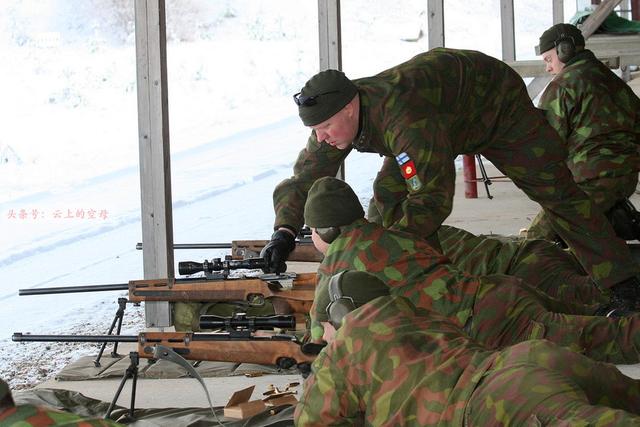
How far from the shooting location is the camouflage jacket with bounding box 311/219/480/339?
4.41m

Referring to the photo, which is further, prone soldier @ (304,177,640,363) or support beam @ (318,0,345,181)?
support beam @ (318,0,345,181)

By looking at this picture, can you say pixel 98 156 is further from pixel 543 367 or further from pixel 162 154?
pixel 543 367

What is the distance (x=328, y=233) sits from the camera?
4.55 m

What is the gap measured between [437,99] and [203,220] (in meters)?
8.80

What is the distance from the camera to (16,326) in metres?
8.23

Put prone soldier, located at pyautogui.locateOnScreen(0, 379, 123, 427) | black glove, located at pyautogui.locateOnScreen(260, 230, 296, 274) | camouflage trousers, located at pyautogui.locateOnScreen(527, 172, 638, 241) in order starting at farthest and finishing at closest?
camouflage trousers, located at pyautogui.locateOnScreen(527, 172, 638, 241)
black glove, located at pyautogui.locateOnScreen(260, 230, 296, 274)
prone soldier, located at pyautogui.locateOnScreen(0, 379, 123, 427)

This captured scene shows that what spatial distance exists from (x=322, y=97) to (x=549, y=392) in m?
2.20

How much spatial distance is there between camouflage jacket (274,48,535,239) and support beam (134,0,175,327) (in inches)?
40.8

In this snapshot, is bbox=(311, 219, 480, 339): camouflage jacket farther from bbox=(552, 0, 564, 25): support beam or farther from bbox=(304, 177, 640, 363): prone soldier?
bbox=(552, 0, 564, 25): support beam

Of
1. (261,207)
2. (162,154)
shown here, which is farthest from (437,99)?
(261,207)

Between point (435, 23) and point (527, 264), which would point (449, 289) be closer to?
point (527, 264)

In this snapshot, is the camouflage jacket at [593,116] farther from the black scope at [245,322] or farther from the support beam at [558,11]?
the support beam at [558,11]

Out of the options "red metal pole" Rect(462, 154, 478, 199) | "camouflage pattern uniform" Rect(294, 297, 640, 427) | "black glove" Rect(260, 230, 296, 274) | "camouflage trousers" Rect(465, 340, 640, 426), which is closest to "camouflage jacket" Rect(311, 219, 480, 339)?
"camouflage pattern uniform" Rect(294, 297, 640, 427)

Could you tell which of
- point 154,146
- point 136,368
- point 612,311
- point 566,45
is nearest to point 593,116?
point 566,45
